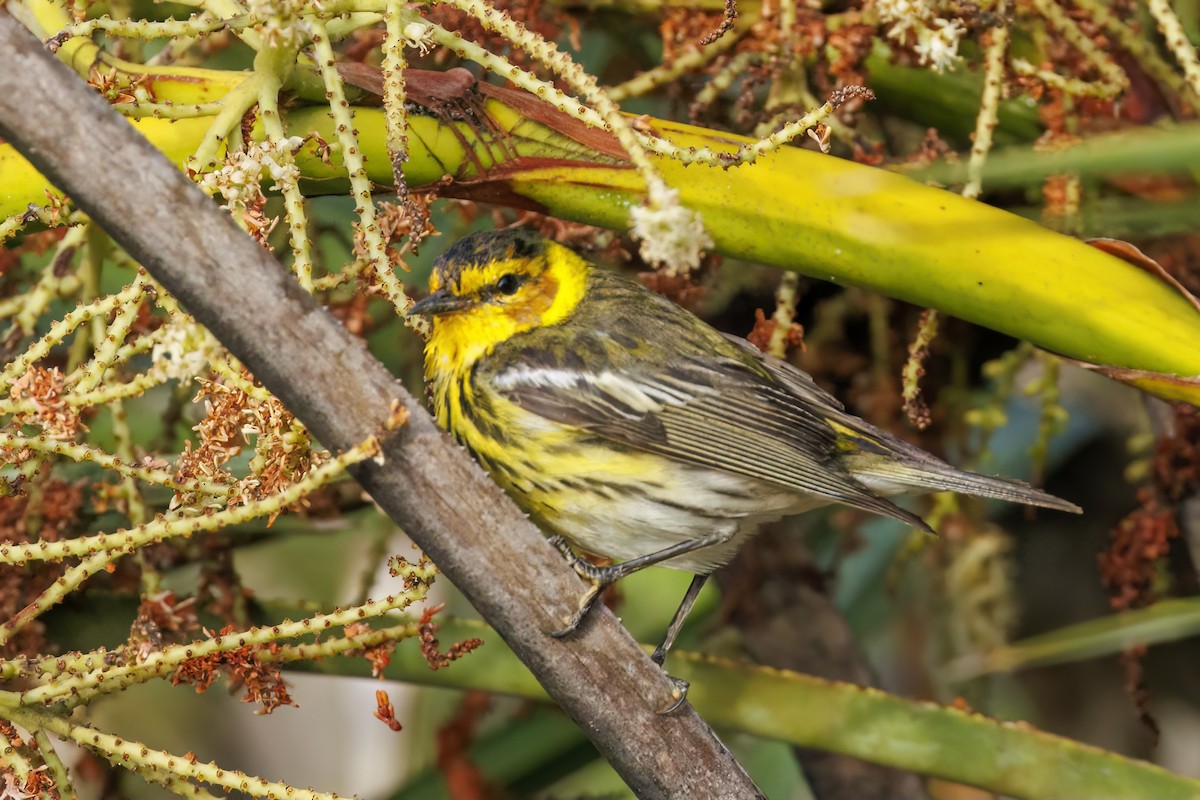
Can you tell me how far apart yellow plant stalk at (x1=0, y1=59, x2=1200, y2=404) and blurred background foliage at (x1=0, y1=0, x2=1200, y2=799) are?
0.05 metres

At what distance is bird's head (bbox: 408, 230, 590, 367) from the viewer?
1.67 m

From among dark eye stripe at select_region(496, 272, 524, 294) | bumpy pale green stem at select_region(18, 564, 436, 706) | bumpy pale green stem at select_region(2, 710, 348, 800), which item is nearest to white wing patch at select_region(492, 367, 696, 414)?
dark eye stripe at select_region(496, 272, 524, 294)

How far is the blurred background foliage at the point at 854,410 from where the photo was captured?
1465 millimetres

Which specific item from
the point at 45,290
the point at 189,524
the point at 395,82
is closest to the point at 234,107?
the point at 395,82

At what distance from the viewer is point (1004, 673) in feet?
8.79

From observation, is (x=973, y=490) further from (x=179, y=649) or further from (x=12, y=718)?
(x=12, y=718)

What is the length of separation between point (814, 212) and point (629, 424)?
435 millimetres

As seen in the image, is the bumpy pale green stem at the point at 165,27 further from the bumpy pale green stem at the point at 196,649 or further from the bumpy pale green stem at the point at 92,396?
the bumpy pale green stem at the point at 196,649

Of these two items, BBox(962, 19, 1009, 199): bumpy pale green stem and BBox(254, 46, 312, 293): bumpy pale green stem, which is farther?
BBox(962, 19, 1009, 199): bumpy pale green stem

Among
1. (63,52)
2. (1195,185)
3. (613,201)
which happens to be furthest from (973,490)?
(63,52)

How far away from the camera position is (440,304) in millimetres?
1615

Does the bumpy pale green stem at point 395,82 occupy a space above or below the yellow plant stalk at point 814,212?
above

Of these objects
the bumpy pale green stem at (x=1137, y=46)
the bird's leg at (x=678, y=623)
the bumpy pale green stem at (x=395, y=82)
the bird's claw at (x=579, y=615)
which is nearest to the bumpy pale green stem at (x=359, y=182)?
the bumpy pale green stem at (x=395, y=82)

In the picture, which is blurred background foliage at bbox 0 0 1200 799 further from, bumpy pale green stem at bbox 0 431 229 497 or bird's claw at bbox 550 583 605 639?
bird's claw at bbox 550 583 605 639
